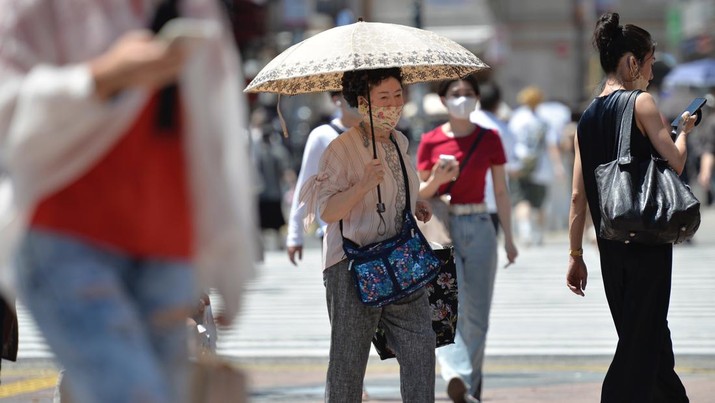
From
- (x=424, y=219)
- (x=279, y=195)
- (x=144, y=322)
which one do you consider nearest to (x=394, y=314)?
(x=424, y=219)

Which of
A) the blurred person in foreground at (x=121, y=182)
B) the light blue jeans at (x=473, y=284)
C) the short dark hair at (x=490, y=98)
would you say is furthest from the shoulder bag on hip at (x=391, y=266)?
the short dark hair at (x=490, y=98)

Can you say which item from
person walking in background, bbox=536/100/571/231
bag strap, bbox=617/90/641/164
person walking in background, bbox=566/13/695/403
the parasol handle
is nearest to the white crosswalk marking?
person walking in background, bbox=536/100/571/231

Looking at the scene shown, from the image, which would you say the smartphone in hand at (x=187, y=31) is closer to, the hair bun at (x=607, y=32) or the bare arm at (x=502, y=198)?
the hair bun at (x=607, y=32)

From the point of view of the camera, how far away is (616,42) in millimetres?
6773

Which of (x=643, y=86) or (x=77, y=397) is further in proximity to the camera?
(x=643, y=86)

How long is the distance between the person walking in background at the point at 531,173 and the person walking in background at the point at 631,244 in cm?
1170

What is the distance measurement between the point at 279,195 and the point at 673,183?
1560 centimetres

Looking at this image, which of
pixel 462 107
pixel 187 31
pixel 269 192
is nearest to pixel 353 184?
pixel 462 107

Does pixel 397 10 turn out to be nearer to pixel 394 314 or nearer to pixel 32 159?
pixel 394 314

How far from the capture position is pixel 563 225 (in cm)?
2230

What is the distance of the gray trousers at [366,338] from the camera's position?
21.3 feet

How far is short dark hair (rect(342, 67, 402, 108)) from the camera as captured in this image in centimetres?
677

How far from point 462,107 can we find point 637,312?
239cm

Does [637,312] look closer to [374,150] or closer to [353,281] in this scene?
[353,281]
